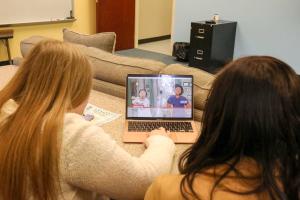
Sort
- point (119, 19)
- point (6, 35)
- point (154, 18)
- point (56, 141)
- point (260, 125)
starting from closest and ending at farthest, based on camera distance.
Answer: point (260, 125) < point (56, 141) < point (6, 35) < point (119, 19) < point (154, 18)

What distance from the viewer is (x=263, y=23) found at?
466 centimetres

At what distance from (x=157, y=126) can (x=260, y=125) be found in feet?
2.71

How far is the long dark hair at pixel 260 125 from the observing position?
0.75m

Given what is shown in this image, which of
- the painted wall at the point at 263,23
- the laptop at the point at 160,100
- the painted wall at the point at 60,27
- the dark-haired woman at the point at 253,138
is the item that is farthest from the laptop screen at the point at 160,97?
the painted wall at the point at 60,27

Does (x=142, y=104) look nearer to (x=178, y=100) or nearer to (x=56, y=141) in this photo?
(x=178, y=100)

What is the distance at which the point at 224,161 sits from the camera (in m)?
0.78

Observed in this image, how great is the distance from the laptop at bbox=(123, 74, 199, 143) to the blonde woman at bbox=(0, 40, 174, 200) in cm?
55

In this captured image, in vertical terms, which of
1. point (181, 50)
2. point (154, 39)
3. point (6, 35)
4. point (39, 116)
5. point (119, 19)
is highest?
point (39, 116)

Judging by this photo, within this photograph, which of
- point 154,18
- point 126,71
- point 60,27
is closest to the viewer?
point 126,71

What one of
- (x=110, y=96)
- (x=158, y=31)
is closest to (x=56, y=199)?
(x=110, y=96)

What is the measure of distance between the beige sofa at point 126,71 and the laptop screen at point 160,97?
0.09m

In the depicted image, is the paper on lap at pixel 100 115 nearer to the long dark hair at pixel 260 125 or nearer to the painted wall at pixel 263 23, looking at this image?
the long dark hair at pixel 260 125

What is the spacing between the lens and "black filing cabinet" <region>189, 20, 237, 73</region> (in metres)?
4.56

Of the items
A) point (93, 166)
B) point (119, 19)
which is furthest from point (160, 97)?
point (119, 19)
